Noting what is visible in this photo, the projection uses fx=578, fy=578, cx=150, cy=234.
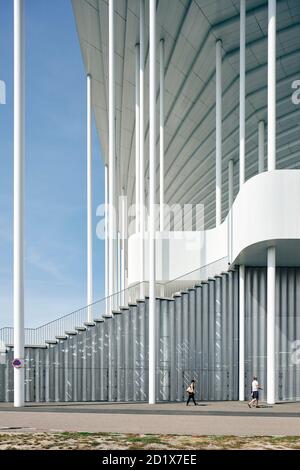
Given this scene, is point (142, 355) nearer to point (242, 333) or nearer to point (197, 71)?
point (242, 333)

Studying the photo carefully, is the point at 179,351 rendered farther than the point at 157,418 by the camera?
Yes

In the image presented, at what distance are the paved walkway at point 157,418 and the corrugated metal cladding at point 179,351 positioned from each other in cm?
169

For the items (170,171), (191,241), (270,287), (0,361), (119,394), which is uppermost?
(170,171)

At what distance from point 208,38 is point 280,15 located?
3.42 metres

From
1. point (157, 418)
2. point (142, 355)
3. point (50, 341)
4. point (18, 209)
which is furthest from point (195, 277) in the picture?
point (157, 418)

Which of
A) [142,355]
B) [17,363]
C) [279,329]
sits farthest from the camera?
[279,329]

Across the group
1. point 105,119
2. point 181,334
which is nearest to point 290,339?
point 181,334

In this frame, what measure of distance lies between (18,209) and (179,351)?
8.72m

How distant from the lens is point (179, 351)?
77.2 feet

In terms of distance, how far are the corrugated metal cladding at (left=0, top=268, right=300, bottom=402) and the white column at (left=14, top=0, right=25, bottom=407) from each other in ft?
7.09

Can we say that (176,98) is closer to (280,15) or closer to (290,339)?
(280,15)

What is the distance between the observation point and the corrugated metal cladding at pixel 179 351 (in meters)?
22.7

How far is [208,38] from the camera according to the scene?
90.0 feet

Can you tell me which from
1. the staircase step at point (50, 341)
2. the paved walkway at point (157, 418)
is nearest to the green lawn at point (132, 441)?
the paved walkway at point (157, 418)
